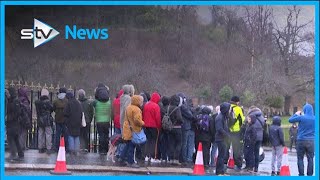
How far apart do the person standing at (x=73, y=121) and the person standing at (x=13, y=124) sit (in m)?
0.59

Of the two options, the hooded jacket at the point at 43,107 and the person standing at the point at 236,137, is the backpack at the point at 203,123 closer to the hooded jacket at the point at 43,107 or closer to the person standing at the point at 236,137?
the person standing at the point at 236,137

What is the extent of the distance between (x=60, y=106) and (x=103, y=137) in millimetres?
655

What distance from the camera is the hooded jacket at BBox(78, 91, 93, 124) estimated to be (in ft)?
28.2

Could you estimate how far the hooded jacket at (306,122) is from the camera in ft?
26.7

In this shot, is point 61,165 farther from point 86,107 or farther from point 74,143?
point 86,107

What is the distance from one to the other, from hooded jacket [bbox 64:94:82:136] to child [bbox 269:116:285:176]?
2259 millimetres

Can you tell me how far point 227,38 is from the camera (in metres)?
8.35

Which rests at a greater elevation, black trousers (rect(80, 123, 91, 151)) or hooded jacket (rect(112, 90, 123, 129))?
hooded jacket (rect(112, 90, 123, 129))

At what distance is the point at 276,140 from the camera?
866 centimetres

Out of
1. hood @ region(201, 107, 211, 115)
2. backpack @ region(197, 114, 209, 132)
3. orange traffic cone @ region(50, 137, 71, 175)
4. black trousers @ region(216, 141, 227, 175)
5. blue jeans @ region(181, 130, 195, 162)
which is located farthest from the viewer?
backpack @ region(197, 114, 209, 132)

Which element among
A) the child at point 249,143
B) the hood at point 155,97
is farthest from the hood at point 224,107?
the hood at point 155,97

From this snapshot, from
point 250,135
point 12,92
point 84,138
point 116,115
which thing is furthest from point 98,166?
point 250,135

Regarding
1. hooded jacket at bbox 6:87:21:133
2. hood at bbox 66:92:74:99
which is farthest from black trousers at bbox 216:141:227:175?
hooded jacket at bbox 6:87:21:133

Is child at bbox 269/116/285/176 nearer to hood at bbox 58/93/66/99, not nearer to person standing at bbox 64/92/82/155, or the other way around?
person standing at bbox 64/92/82/155
